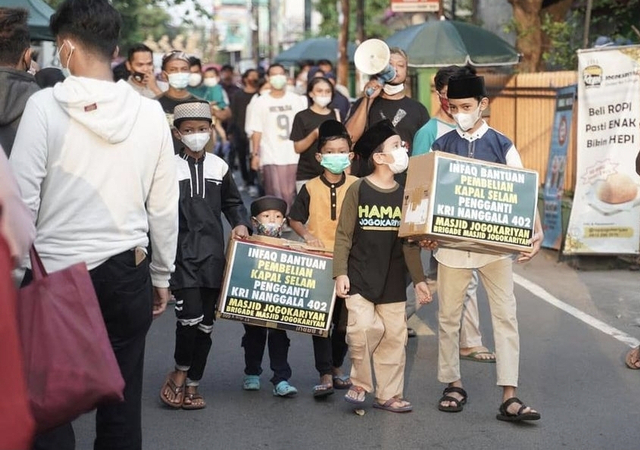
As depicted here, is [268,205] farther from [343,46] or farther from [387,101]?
[343,46]

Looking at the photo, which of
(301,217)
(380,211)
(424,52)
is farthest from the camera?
(424,52)

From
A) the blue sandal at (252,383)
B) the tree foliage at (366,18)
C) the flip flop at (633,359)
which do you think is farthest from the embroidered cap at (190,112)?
the tree foliage at (366,18)

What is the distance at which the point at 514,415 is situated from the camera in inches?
259

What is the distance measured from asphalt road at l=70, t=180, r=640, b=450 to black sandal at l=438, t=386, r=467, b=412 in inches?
1.7

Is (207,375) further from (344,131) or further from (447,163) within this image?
(447,163)

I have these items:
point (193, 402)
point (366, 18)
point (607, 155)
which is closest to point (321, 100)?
point (607, 155)

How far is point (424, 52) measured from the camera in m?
16.9

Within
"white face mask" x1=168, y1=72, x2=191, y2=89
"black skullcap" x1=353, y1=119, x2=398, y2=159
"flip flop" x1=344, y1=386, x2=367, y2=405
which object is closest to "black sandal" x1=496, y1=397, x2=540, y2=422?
"flip flop" x1=344, y1=386, x2=367, y2=405

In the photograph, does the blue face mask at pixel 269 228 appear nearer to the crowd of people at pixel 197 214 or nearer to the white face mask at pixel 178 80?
the crowd of people at pixel 197 214

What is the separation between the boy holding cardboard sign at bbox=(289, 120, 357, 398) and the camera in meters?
7.25

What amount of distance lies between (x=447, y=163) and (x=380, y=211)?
→ 628 mm

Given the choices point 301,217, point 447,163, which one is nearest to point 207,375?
point 301,217

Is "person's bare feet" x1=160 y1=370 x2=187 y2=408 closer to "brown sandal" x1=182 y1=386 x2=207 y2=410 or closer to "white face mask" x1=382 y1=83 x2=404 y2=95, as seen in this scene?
"brown sandal" x1=182 y1=386 x2=207 y2=410

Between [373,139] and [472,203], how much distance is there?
83 cm
